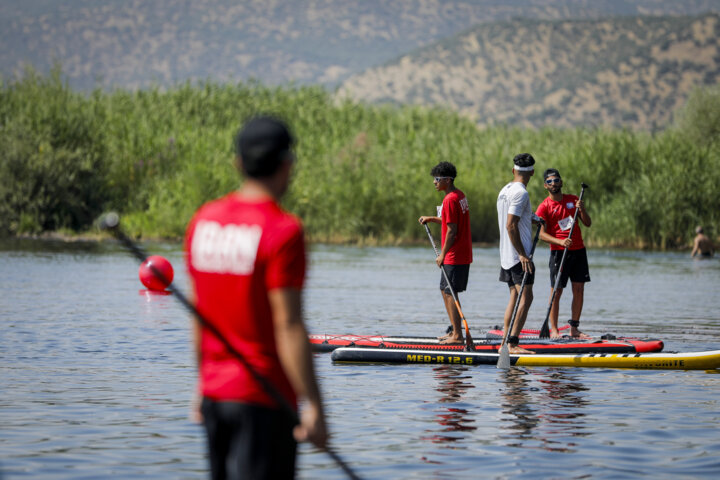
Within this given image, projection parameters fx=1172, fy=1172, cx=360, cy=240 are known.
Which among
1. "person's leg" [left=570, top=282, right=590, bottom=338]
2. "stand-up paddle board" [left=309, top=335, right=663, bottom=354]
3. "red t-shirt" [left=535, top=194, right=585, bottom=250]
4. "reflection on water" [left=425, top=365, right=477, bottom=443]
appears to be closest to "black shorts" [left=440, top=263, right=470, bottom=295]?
"stand-up paddle board" [left=309, top=335, right=663, bottom=354]

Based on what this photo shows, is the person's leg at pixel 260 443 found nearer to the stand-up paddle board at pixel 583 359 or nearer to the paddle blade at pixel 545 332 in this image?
the stand-up paddle board at pixel 583 359

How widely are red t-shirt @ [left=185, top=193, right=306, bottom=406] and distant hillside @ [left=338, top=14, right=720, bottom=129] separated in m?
→ 117

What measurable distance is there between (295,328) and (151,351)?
9.40 metres

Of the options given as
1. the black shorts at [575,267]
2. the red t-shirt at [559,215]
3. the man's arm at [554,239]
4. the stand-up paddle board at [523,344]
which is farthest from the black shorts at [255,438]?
the black shorts at [575,267]

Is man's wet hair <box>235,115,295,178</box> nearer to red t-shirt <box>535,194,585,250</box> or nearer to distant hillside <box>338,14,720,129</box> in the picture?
red t-shirt <box>535,194,585,250</box>

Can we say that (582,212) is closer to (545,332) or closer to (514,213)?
(545,332)

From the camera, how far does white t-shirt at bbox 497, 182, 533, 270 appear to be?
11289mm

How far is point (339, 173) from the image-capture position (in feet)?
146

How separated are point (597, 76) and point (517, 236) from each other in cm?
15407

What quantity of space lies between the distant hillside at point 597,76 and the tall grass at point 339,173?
242ft

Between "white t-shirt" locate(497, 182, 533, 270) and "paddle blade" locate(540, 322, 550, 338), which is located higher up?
"white t-shirt" locate(497, 182, 533, 270)

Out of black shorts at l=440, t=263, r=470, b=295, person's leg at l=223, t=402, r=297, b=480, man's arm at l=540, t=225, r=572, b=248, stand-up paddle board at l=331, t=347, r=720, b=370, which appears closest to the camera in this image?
person's leg at l=223, t=402, r=297, b=480

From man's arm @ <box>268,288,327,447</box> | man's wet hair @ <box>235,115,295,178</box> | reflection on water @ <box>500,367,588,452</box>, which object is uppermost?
man's wet hair @ <box>235,115,295,178</box>

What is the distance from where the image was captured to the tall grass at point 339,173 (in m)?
40.2
